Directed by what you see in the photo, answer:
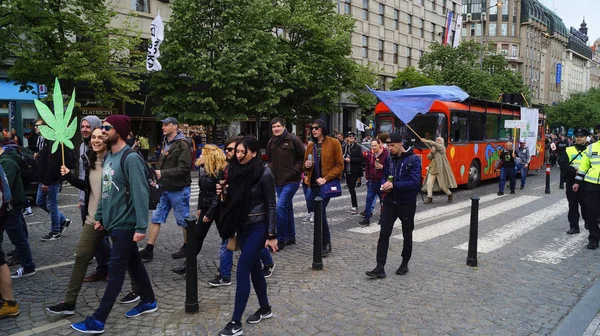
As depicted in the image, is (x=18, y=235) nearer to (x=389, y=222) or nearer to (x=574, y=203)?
(x=389, y=222)

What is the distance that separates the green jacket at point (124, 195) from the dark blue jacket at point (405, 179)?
3.01m

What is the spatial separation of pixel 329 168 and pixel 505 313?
3.27m

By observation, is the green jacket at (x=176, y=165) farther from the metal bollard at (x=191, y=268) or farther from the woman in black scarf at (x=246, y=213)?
the woman in black scarf at (x=246, y=213)

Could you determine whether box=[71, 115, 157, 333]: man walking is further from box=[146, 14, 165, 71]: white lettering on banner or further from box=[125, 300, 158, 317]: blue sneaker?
box=[146, 14, 165, 71]: white lettering on banner

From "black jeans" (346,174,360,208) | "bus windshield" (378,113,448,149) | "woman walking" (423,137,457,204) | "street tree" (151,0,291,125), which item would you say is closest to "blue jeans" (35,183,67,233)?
"black jeans" (346,174,360,208)

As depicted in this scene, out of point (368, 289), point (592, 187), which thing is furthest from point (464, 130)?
point (368, 289)

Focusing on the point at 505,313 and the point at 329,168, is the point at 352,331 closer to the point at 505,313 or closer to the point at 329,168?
the point at 505,313

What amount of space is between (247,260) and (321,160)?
340 cm

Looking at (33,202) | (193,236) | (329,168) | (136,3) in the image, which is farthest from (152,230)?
Result: (136,3)

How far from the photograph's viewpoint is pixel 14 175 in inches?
216

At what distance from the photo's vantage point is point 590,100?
196 ft

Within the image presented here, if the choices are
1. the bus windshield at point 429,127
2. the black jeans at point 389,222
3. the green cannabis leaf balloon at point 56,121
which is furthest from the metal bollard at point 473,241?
the bus windshield at point 429,127

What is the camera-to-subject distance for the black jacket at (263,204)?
413cm

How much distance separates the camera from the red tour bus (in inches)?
542
